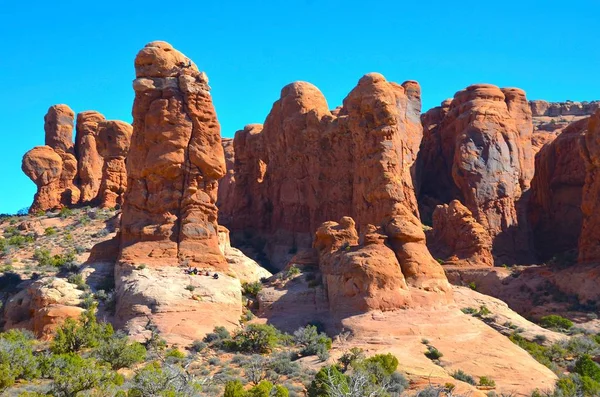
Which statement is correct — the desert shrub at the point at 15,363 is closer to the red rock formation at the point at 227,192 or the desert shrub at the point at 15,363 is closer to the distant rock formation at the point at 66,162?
the distant rock formation at the point at 66,162

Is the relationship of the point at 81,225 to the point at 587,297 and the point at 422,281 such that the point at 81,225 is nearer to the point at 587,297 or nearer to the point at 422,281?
the point at 422,281

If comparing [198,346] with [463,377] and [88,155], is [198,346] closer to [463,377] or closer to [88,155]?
[463,377]

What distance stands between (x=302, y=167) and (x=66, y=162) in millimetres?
20315

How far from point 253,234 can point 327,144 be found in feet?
30.6

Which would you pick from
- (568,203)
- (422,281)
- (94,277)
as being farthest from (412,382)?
(568,203)

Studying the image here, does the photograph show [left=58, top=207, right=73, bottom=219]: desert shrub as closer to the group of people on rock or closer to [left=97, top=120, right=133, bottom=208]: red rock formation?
[left=97, top=120, right=133, bottom=208]: red rock formation

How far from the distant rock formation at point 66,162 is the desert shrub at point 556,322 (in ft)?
107

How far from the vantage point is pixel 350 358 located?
23438 millimetres

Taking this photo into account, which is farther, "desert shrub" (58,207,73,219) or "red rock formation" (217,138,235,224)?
"red rock formation" (217,138,235,224)

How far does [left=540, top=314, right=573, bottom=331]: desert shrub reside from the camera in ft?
113

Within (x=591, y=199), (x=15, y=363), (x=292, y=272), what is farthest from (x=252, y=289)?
(x=591, y=199)

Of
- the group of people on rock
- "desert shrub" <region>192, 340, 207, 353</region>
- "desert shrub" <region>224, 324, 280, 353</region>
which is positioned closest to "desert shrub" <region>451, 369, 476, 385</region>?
"desert shrub" <region>224, 324, 280, 353</region>

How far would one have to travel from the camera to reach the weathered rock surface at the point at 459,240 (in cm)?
4447

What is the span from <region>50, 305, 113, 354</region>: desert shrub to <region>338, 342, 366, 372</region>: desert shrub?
27.7 ft
